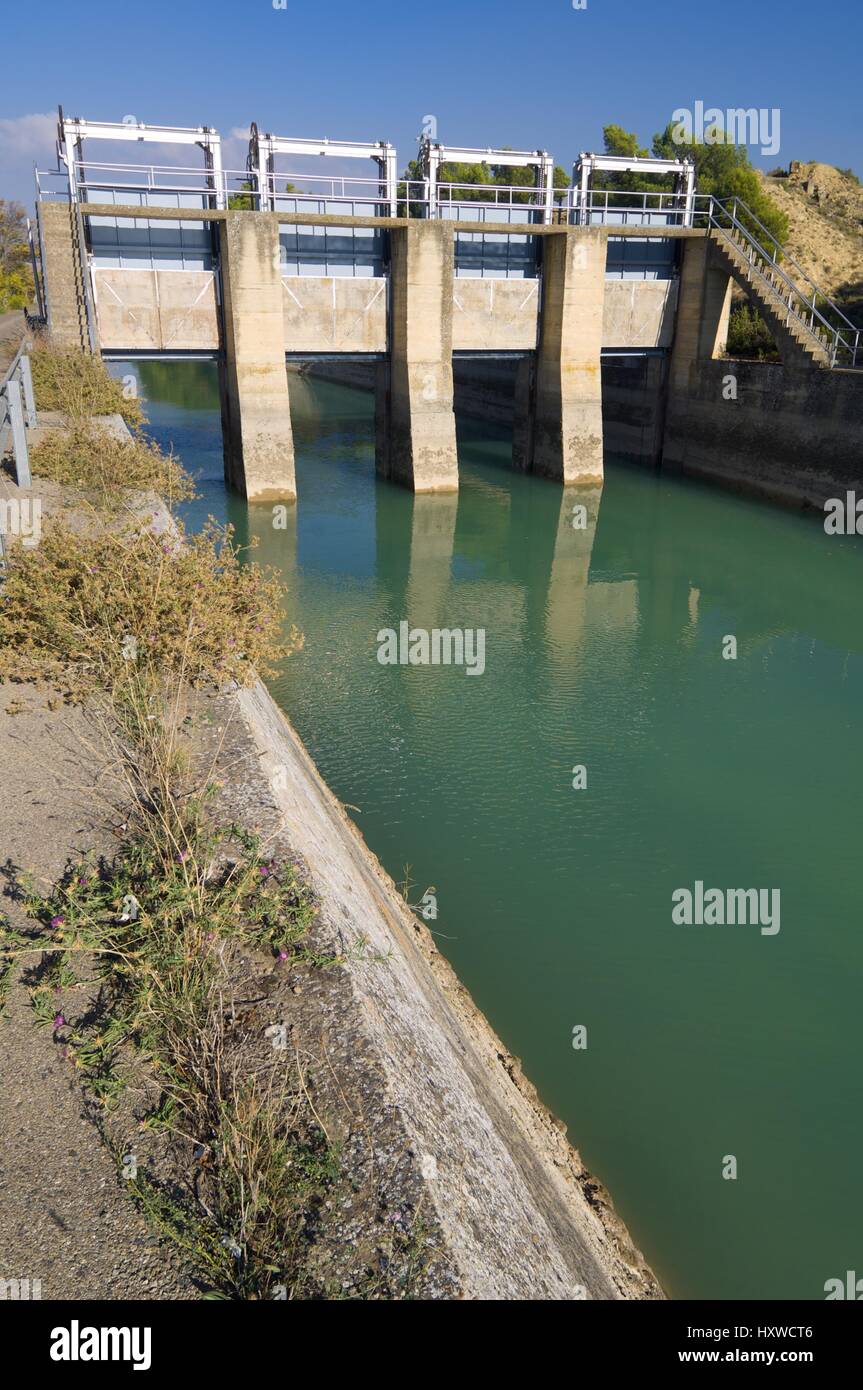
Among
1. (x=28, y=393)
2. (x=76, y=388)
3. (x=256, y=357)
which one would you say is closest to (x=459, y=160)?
(x=256, y=357)

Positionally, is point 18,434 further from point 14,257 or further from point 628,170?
point 14,257

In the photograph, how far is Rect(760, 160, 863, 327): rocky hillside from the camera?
132ft

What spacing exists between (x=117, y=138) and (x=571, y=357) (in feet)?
42.1

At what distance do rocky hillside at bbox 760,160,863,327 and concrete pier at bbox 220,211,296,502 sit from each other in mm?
21853

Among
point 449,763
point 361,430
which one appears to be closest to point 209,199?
point 361,430

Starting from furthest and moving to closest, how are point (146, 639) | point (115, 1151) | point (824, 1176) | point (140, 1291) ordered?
point (146, 639) < point (824, 1176) < point (115, 1151) < point (140, 1291)

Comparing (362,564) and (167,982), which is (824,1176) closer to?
(167,982)

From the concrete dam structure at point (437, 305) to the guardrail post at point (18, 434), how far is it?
476 inches

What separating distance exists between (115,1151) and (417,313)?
24709 millimetres

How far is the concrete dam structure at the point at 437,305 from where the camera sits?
23484 millimetres

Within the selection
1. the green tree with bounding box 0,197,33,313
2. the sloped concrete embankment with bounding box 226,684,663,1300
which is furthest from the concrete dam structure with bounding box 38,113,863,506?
the green tree with bounding box 0,197,33,313

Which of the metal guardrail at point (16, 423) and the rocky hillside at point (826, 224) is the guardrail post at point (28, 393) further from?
the rocky hillside at point (826, 224)

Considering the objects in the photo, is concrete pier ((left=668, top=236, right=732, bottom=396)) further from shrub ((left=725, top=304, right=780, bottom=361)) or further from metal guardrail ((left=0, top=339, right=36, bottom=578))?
metal guardrail ((left=0, top=339, right=36, bottom=578))
